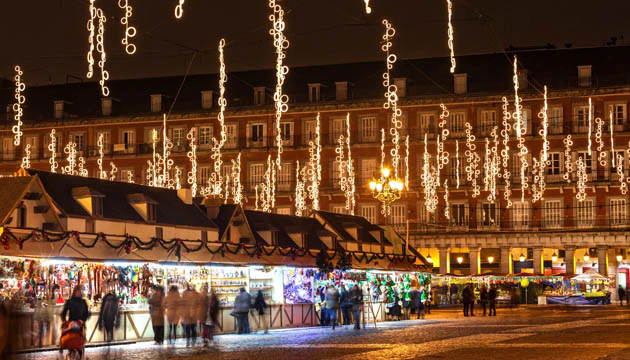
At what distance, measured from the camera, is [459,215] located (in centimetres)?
6862

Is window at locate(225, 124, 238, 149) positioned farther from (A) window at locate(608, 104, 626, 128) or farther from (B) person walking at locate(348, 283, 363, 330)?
(B) person walking at locate(348, 283, 363, 330)

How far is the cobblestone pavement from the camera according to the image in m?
20.5

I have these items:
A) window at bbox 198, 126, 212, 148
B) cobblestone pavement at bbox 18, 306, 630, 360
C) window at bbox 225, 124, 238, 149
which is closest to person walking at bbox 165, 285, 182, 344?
cobblestone pavement at bbox 18, 306, 630, 360

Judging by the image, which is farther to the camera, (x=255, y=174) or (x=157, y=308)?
→ (x=255, y=174)

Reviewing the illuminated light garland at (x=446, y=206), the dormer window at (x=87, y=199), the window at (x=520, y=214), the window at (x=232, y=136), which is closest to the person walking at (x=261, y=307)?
the dormer window at (x=87, y=199)

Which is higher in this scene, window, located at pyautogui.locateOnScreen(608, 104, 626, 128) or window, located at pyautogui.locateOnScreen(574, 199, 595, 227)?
window, located at pyautogui.locateOnScreen(608, 104, 626, 128)

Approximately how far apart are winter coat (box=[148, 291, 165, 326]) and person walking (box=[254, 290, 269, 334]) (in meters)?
5.05

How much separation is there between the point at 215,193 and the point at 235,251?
121ft

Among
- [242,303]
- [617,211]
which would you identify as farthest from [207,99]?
[242,303]

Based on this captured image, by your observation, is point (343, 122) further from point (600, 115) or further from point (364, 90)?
point (600, 115)

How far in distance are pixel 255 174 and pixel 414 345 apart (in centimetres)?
4858

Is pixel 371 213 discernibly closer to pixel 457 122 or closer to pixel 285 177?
pixel 285 177

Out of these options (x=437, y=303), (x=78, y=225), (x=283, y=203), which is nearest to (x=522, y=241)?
(x=437, y=303)

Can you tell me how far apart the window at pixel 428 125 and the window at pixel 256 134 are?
407 inches
